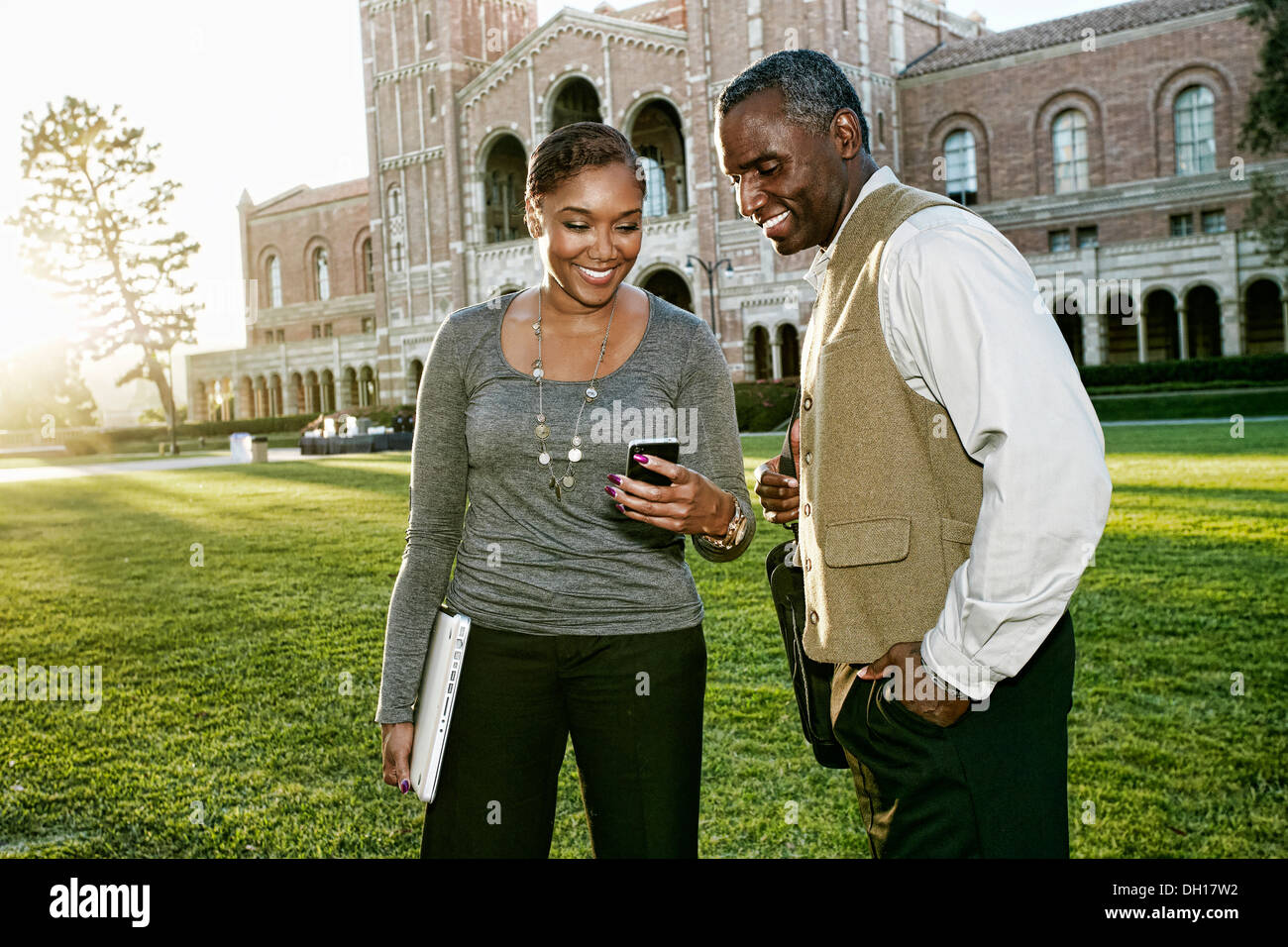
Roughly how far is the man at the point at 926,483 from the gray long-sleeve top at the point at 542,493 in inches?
15.1

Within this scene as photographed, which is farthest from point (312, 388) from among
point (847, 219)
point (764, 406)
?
point (847, 219)

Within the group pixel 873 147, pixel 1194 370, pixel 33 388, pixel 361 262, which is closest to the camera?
pixel 1194 370

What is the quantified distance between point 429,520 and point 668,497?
66 centimetres

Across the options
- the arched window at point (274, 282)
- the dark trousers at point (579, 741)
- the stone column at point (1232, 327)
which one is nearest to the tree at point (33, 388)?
the arched window at point (274, 282)

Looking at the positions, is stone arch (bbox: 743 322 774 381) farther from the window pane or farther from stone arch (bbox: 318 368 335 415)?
stone arch (bbox: 318 368 335 415)

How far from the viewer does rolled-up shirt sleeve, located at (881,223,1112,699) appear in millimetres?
1724

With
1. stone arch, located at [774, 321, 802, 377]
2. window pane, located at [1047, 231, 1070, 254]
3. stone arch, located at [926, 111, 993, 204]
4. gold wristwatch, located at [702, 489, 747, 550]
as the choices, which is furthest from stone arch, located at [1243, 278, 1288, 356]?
gold wristwatch, located at [702, 489, 747, 550]

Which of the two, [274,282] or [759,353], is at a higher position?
[274,282]

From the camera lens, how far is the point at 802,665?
2.42 metres

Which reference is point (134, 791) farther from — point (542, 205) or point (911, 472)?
point (911, 472)

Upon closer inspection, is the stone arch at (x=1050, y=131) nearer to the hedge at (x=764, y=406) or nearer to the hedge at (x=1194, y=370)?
the hedge at (x=1194, y=370)

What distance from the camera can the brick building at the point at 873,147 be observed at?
120 ft

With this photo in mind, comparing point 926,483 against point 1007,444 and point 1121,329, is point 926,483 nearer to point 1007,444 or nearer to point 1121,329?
point 1007,444

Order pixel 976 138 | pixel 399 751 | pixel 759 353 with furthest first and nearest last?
pixel 759 353, pixel 976 138, pixel 399 751
